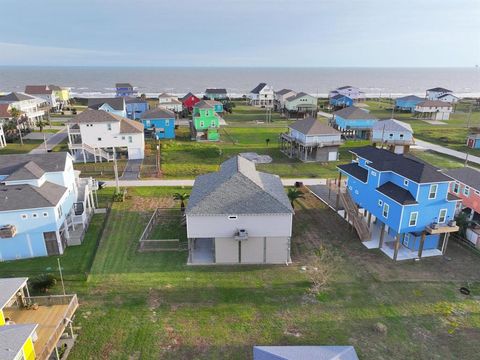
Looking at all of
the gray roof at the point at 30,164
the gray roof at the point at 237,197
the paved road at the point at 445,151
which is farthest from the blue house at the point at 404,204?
the paved road at the point at 445,151

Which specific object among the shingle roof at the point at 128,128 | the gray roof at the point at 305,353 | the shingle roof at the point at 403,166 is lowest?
the gray roof at the point at 305,353

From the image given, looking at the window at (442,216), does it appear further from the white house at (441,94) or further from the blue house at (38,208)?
the white house at (441,94)

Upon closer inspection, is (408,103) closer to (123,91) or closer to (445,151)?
(445,151)

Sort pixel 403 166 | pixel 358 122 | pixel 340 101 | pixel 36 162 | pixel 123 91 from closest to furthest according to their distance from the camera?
1. pixel 403 166
2. pixel 36 162
3. pixel 358 122
4. pixel 340 101
5. pixel 123 91

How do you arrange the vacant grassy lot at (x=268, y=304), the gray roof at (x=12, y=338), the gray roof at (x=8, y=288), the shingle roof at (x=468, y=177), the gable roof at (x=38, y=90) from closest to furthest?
the gray roof at (x=12, y=338)
the gray roof at (x=8, y=288)
the vacant grassy lot at (x=268, y=304)
the shingle roof at (x=468, y=177)
the gable roof at (x=38, y=90)

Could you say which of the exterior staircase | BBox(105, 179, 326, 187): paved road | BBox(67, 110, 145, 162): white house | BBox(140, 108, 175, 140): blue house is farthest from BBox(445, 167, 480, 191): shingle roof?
BBox(140, 108, 175, 140): blue house

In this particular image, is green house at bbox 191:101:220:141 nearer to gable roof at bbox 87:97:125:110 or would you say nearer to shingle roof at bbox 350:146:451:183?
gable roof at bbox 87:97:125:110

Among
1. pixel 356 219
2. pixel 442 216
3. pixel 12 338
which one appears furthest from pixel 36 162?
pixel 442 216
